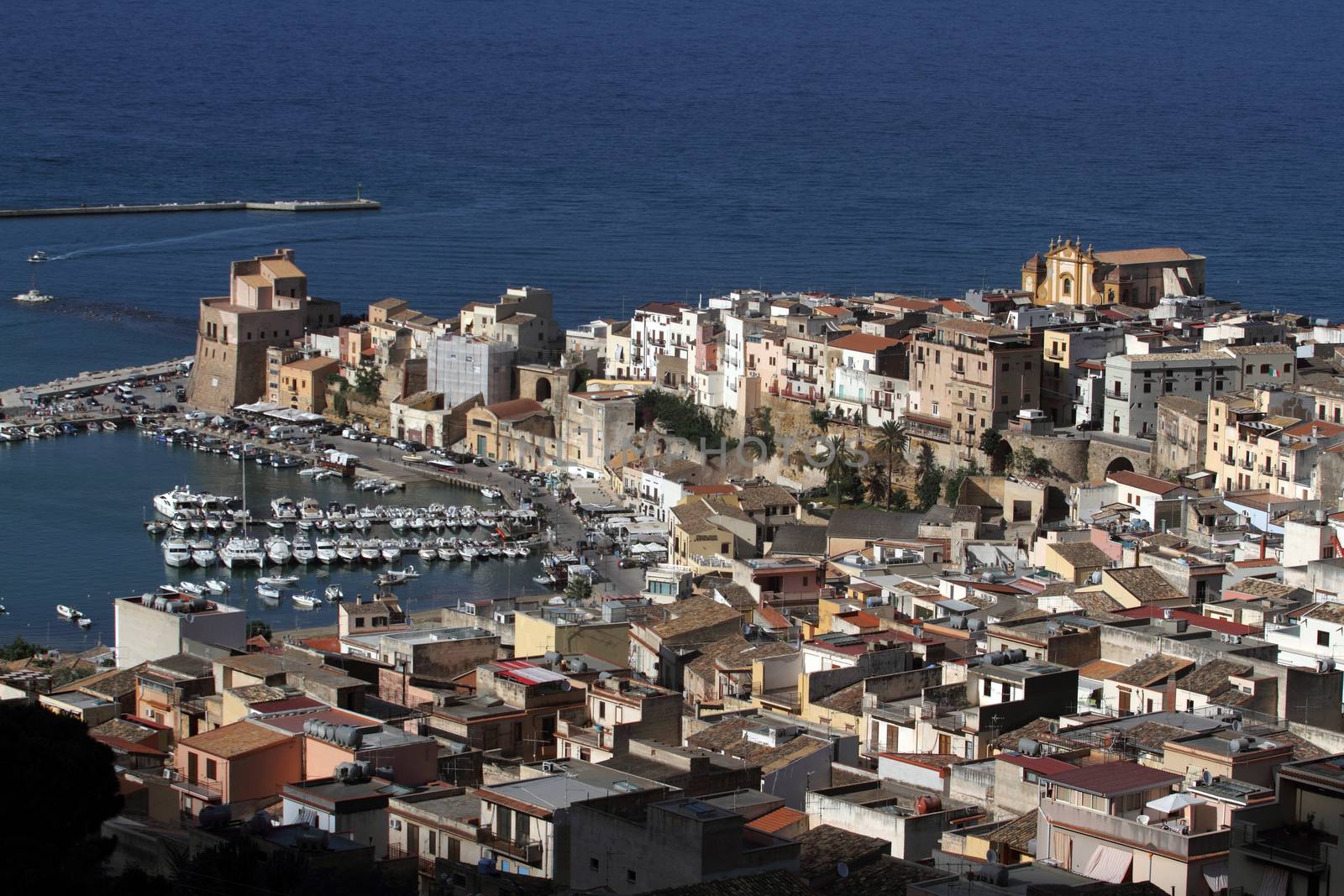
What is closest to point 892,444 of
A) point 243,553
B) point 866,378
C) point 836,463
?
point 836,463

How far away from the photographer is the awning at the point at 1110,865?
11.6 metres

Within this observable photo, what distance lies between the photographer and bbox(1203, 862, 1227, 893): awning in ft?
37.3

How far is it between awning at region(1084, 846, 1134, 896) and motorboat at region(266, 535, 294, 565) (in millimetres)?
20683

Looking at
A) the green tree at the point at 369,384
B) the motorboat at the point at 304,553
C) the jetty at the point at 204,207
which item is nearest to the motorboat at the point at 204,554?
the motorboat at the point at 304,553

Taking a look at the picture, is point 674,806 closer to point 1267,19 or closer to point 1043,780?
point 1043,780

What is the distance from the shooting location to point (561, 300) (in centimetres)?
5028

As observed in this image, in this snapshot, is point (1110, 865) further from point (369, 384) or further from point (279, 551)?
point (369, 384)

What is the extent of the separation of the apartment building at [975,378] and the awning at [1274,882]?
20.5 metres

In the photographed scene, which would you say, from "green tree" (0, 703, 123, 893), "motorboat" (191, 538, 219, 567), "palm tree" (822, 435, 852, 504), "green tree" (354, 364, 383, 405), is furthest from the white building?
"green tree" (354, 364, 383, 405)

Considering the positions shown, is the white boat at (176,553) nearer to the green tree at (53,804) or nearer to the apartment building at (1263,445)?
the apartment building at (1263,445)

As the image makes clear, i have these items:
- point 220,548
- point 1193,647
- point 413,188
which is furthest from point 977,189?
point 1193,647

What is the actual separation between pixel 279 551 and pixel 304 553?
1.02ft

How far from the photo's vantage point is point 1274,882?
411 inches

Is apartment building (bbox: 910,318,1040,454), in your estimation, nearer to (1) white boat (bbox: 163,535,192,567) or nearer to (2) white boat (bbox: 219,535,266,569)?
(2) white boat (bbox: 219,535,266,569)
